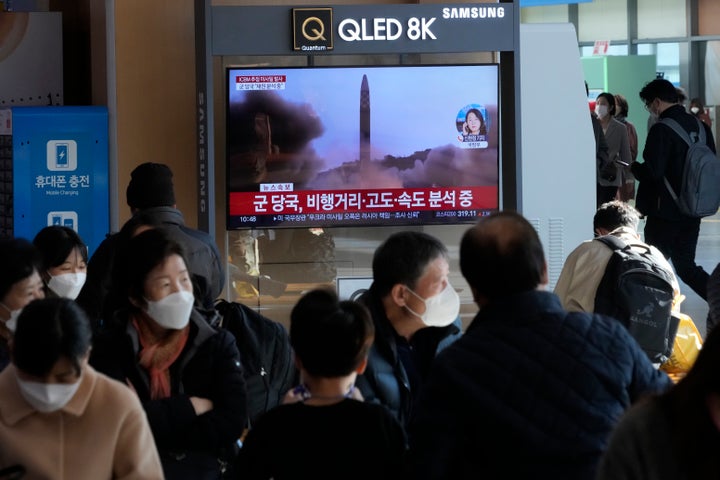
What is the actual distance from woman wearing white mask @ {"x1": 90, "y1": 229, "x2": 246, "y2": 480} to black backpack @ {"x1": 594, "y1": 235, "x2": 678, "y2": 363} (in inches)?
108

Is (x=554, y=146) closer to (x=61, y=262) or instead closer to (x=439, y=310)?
(x=61, y=262)

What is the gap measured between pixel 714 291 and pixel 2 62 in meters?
5.62

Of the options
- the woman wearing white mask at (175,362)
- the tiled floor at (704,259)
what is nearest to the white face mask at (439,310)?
the woman wearing white mask at (175,362)

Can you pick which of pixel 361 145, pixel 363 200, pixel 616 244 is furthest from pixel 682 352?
pixel 361 145

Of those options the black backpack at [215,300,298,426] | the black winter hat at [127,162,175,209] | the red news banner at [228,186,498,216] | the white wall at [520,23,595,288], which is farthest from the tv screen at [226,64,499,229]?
the black backpack at [215,300,298,426]

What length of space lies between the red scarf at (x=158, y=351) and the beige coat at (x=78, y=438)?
635mm

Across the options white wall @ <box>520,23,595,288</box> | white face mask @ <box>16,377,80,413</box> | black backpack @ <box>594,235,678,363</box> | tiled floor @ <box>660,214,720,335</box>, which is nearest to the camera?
white face mask @ <box>16,377,80,413</box>

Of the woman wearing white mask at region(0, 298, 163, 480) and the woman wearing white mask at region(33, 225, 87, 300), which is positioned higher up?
the woman wearing white mask at region(33, 225, 87, 300)

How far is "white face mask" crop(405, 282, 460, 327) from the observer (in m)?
3.63

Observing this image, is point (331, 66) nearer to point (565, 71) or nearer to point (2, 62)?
point (565, 71)

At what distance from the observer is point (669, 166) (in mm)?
8906

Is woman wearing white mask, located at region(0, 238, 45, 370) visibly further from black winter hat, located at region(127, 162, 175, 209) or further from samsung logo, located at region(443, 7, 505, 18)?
samsung logo, located at region(443, 7, 505, 18)

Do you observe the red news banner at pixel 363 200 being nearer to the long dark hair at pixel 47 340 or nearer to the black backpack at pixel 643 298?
the black backpack at pixel 643 298

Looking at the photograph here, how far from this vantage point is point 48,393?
269cm
